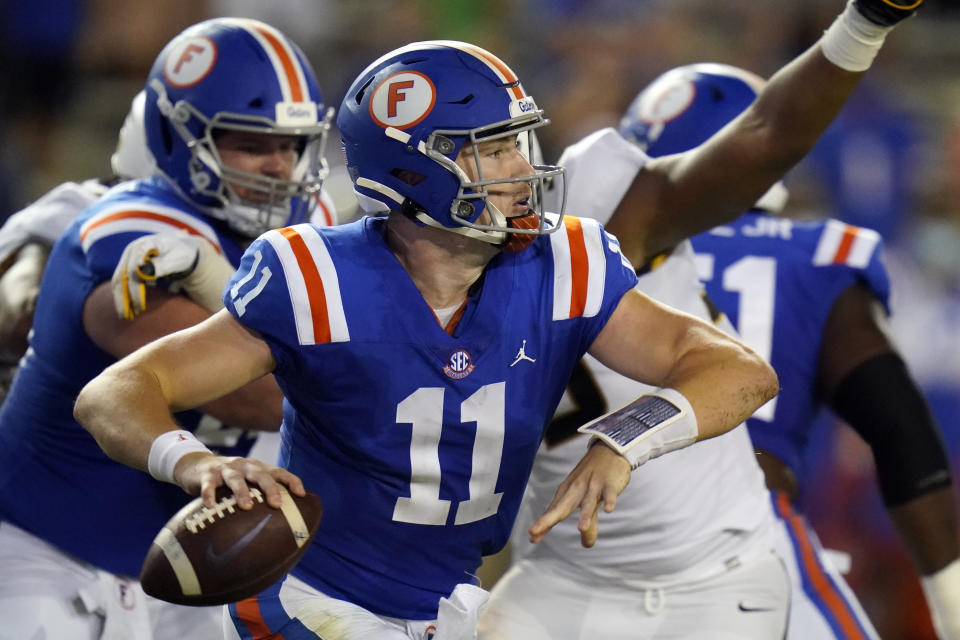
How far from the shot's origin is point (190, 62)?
3590 millimetres

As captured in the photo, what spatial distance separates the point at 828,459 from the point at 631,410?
3.51 metres

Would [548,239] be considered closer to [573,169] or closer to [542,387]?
[542,387]

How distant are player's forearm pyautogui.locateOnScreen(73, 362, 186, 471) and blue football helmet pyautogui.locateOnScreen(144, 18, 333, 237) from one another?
3.90ft

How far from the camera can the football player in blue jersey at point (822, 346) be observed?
3.76 metres

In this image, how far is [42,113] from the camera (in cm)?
Result: 782

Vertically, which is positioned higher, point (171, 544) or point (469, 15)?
point (171, 544)

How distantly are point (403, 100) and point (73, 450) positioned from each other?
136cm

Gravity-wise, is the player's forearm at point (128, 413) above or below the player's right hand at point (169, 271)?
above

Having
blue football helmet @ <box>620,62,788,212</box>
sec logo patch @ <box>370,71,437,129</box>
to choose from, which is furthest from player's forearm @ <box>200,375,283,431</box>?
blue football helmet @ <box>620,62,788,212</box>

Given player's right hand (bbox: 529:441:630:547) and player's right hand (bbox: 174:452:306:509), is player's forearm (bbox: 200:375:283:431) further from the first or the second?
player's right hand (bbox: 529:441:630:547)

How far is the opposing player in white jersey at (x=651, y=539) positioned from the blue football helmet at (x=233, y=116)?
0.76 metres

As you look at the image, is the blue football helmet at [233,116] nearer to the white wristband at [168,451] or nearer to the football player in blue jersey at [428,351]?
the football player in blue jersey at [428,351]

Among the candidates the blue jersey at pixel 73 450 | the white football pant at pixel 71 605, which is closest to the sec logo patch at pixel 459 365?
the blue jersey at pixel 73 450

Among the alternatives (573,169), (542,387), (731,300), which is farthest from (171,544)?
(731,300)
